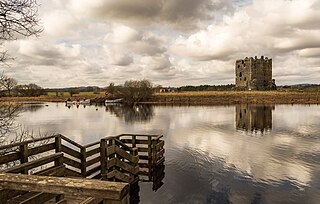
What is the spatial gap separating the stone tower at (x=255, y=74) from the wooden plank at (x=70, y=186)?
109134mm

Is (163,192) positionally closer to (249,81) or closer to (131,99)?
(131,99)

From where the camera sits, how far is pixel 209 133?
87.5 feet

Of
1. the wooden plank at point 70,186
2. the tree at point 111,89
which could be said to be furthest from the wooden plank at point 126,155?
the tree at point 111,89

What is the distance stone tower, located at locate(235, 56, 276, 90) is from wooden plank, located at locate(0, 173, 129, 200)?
109 m

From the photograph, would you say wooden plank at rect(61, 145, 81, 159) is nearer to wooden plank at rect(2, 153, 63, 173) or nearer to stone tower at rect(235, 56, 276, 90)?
wooden plank at rect(2, 153, 63, 173)

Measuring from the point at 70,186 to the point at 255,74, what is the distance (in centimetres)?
11281

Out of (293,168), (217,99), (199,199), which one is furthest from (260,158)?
(217,99)

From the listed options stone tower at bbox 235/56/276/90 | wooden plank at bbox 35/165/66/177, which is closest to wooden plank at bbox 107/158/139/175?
wooden plank at bbox 35/165/66/177

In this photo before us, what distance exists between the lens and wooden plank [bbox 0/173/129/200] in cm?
255

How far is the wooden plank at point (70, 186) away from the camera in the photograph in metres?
2.55

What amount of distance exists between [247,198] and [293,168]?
216 inches

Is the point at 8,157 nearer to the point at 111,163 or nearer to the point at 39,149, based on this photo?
the point at 39,149

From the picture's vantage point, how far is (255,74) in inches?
4242

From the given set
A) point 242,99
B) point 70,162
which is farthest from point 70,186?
point 242,99
